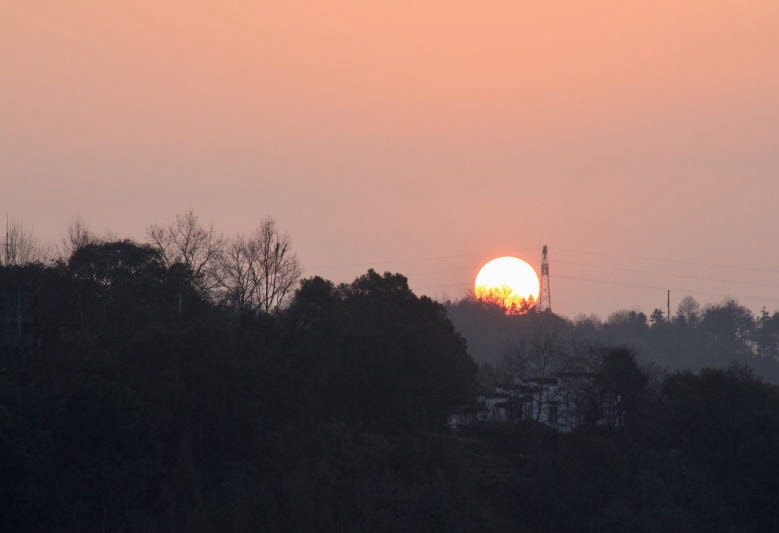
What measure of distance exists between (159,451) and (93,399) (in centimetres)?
253

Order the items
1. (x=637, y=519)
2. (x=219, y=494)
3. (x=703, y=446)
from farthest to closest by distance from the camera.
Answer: (x=703, y=446) < (x=637, y=519) < (x=219, y=494)

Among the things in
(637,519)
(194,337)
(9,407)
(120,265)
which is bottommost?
(637,519)

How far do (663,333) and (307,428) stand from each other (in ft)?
278

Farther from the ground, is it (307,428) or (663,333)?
(663,333)

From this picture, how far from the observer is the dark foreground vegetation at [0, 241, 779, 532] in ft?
111

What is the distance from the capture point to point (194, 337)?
37469 mm

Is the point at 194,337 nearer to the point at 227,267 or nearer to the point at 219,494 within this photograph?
the point at 219,494

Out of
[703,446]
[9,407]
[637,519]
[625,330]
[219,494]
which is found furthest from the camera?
[625,330]

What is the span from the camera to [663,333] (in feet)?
389

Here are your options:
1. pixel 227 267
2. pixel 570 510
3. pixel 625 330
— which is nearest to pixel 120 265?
pixel 227 267

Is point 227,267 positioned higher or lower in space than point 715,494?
higher

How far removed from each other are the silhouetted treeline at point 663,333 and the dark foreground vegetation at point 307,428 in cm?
4616

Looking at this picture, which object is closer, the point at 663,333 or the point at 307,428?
the point at 307,428

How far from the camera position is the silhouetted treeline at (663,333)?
9781 cm
